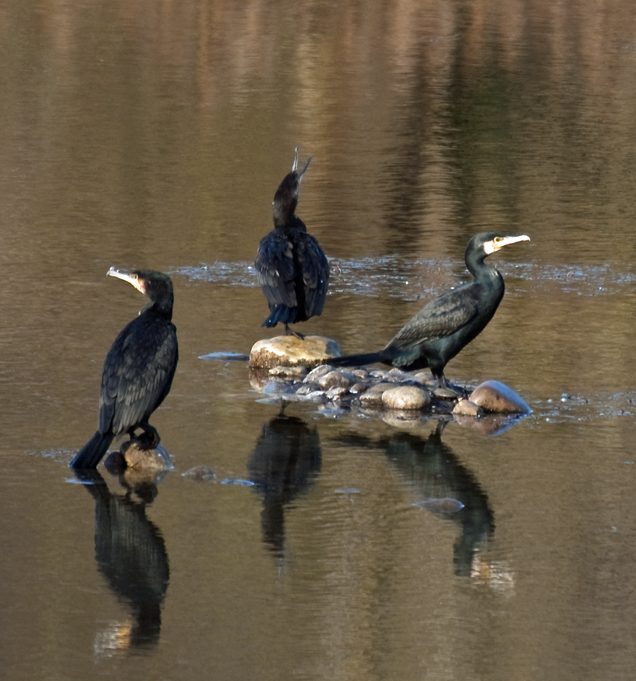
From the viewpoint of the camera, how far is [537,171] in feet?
57.2

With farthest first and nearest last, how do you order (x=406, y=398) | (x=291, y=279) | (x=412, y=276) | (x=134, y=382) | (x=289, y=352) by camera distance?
1. (x=412, y=276)
2. (x=291, y=279)
3. (x=289, y=352)
4. (x=406, y=398)
5. (x=134, y=382)

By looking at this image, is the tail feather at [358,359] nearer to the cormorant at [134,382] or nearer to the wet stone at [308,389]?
the wet stone at [308,389]

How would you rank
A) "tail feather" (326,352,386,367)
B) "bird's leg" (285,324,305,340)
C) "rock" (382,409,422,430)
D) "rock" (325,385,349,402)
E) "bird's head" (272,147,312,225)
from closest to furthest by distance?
"rock" (382,409,422,430)
"tail feather" (326,352,386,367)
"rock" (325,385,349,402)
"bird's leg" (285,324,305,340)
"bird's head" (272,147,312,225)

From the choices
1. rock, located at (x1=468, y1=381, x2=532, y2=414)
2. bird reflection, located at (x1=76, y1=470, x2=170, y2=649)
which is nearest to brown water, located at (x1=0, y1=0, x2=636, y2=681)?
bird reflection, located at (x1=76, y1=470, x2=170, y2=649)

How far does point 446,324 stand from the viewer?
8891mm

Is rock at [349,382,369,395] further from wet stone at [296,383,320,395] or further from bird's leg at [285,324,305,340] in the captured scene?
bird's leg at [285,324,305,340]

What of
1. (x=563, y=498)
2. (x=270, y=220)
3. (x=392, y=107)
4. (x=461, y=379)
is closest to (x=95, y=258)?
(x=270, y=220)

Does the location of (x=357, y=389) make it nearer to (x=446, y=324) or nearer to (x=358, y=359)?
(x=358, y=359)

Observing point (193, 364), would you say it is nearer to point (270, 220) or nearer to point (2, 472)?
point (2, 472)

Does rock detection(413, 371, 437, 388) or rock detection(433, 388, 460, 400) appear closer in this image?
rock detection(433, 388, 460, 400)

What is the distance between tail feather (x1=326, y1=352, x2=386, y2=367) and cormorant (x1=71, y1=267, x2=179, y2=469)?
1485 millimetres

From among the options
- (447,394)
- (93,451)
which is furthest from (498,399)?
(93,451)

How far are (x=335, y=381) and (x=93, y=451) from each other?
6.94 feet

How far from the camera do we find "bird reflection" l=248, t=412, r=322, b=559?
697 cm
